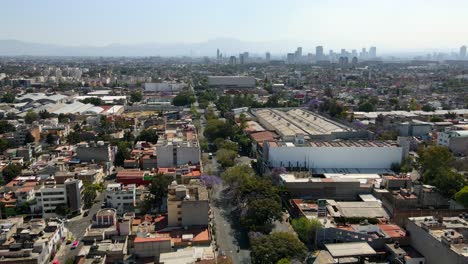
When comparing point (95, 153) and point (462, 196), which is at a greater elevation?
point (95, 153)

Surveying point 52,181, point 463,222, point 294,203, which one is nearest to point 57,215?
point 52,181

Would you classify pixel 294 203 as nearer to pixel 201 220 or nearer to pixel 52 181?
pixel 201 220

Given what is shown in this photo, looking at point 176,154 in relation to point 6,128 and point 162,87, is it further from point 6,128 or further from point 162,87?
point 162,87

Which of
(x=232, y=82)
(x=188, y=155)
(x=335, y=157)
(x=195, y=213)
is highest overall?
(x=232, y=82)

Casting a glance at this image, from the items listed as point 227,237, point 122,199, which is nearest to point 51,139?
point 122,199

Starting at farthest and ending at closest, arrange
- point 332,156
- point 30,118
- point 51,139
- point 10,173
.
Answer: point 30,118, point 51,139, point 332,156, point 10,173

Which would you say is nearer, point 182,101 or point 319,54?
point 182,101

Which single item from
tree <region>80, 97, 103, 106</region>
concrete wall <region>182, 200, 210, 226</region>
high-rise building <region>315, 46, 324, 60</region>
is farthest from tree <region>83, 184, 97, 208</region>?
high-rise building <region>315, 46, 324, 60</region>
